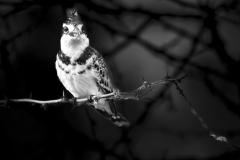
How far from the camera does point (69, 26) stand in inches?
33.3

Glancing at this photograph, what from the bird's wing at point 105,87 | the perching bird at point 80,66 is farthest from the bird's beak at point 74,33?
the bird's wing at point 105,87

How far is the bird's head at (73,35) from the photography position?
85 centimetres

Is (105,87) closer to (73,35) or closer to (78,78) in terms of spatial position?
(78,78)

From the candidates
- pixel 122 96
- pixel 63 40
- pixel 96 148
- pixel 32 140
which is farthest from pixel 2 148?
pixel 122 96

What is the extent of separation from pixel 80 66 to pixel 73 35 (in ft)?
0.34

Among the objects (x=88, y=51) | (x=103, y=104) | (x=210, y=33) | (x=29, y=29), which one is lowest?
(x=103, y=104)

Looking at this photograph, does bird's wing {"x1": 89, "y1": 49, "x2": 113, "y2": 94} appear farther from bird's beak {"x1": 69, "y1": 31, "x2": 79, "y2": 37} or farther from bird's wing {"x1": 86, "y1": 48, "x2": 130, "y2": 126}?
bird's beak {"x1": 69, "y1": 31, "x2": 79, "y2": 37}

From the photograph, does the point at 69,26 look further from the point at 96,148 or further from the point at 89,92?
the point at 96,148

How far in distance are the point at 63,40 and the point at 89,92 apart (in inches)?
8.1

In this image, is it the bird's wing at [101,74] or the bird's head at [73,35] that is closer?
the bird's head at [73,35]

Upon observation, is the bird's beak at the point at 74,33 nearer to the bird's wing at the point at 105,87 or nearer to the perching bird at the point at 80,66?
the perching bird at the point at 80,66

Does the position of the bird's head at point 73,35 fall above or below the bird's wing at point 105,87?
above

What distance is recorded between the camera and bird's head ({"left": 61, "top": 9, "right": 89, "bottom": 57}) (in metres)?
0.85

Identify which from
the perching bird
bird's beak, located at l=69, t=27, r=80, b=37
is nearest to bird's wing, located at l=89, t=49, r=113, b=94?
the perching bird
